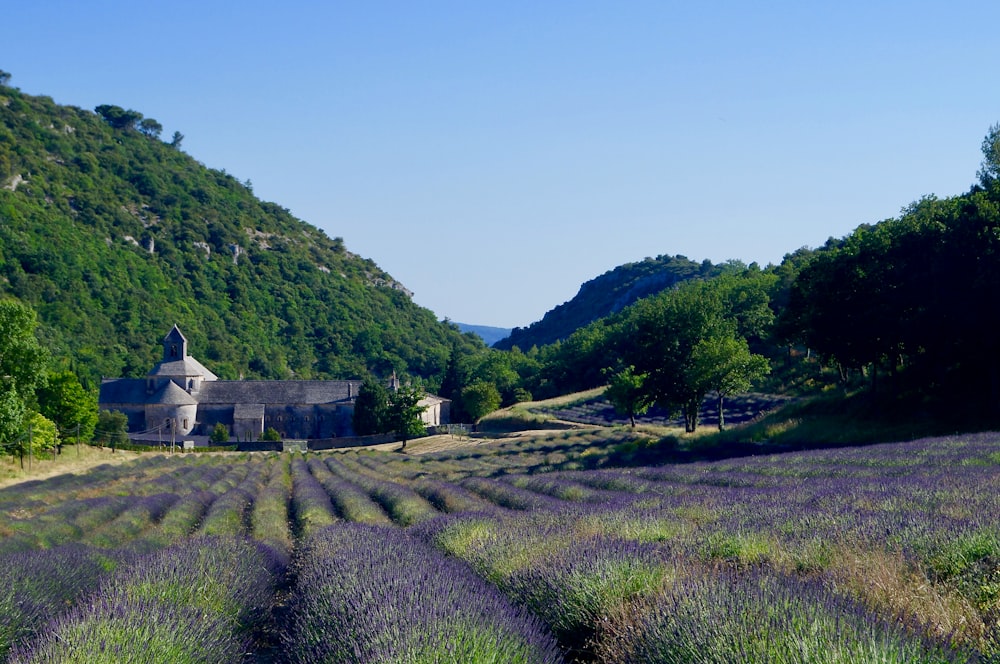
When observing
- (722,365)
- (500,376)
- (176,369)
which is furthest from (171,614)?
(500,376)

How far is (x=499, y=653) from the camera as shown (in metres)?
3.79

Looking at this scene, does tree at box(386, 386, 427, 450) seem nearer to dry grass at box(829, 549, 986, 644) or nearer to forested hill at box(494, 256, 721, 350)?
dry grass at box(829, 549, 986, 644)

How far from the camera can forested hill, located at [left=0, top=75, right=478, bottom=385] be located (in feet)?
282

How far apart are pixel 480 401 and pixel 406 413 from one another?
14244 millimetres

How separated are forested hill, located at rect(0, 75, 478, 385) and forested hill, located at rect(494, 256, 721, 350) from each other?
35.7m

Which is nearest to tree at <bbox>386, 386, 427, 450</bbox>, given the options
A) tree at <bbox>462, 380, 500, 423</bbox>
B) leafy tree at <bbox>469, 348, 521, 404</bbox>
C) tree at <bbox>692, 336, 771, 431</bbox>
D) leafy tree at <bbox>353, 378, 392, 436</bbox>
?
leafy tree at <bbox>353, 378, 392, 436</bbox>

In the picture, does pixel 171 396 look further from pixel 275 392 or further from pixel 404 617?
pixel 404 617

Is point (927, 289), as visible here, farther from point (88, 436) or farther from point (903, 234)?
point (88, 436)

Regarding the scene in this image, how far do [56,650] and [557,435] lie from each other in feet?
144

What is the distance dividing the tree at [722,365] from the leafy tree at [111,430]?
4303cm

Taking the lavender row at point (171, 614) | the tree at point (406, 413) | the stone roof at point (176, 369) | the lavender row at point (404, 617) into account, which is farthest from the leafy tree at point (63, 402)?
the lavender row at point (404, 617)

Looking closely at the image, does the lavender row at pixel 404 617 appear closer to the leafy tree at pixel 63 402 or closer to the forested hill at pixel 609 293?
the leafy tree at pixel 63 402

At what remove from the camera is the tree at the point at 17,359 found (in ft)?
104

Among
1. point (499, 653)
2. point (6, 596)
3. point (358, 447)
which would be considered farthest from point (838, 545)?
point (358, 447)
